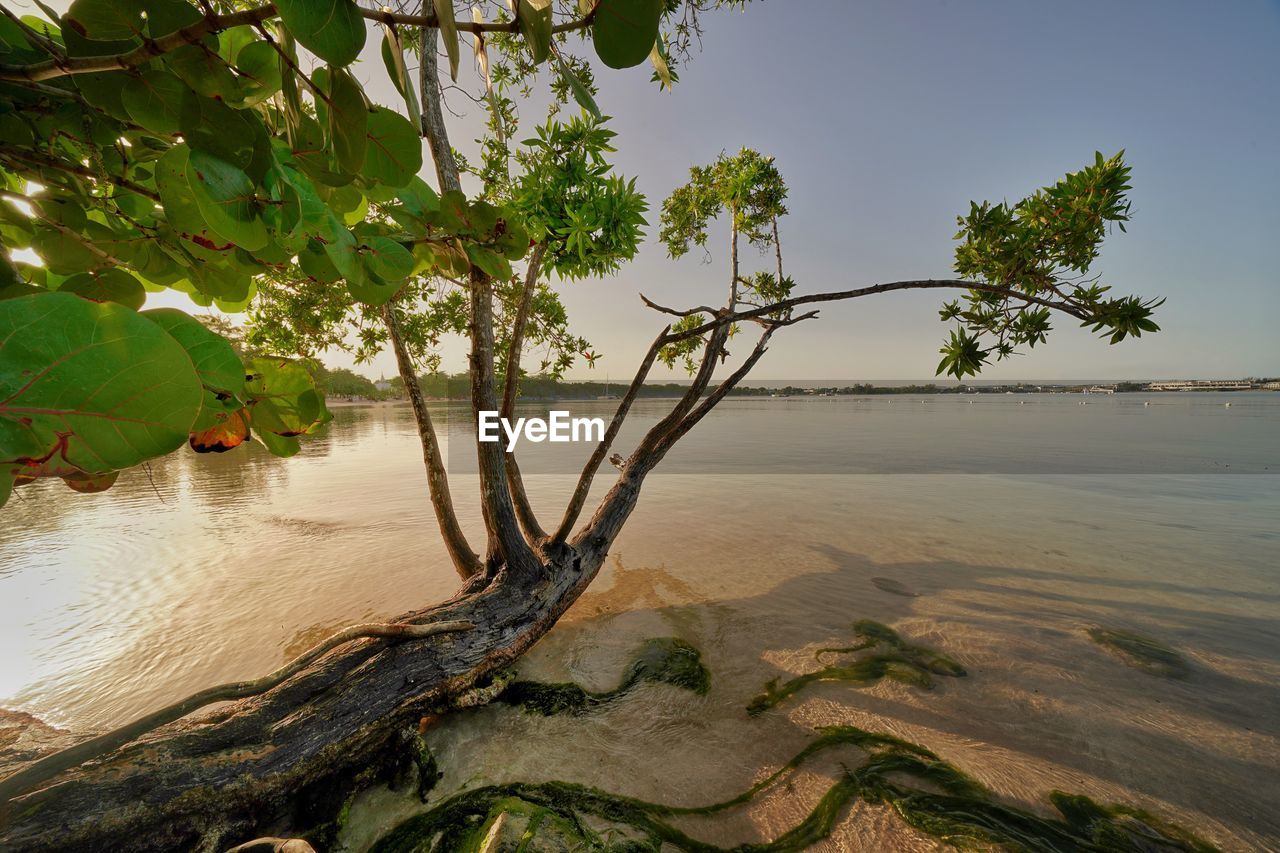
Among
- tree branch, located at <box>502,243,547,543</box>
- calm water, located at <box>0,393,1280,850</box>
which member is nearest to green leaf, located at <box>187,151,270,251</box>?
calm water, located at <box>0,393,1280,850</box>

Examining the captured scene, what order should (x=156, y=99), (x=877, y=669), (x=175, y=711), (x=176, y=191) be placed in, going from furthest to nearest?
1. (x=877, y=669)
2. (x=175, y=711)
3. (x=176, y=191)
4. (x=156, y=99)

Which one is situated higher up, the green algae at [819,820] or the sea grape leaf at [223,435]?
the sea grape leaf at [223,435]

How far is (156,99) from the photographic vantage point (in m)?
0.62

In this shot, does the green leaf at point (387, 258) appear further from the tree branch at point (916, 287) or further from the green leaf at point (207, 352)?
the tree branch at point (916, 287)

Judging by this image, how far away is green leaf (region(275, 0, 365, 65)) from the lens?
1.35ft

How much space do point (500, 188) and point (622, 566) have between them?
4.55m

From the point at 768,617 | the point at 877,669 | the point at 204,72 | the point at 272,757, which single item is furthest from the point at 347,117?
the point at 768,617

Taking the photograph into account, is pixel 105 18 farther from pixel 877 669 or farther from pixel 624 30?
pixel 877 669

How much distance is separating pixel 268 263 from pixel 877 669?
4159 millimetres

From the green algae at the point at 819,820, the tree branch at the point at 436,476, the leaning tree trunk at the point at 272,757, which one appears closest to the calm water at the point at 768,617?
the green algae at the point at 819,820

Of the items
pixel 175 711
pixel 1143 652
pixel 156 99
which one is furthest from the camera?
pixel 1143 652

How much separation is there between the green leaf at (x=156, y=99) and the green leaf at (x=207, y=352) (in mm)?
289

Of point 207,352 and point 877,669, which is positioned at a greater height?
point 207,352

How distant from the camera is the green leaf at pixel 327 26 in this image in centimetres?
41
